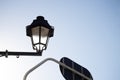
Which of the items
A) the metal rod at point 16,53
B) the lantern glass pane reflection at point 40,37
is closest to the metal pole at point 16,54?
the metal rod at point 16,53

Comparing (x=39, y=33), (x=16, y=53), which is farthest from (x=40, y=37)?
(x=16, y=53)

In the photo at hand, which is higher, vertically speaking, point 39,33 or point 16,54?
point 39,33

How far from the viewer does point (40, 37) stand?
3.84 metres

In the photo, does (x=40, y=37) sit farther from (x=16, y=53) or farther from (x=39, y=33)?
(x=16, y=53)

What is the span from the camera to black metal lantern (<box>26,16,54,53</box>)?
152 inches

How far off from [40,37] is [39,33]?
0.08 meters

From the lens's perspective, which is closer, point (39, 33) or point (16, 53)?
point (39, 33)

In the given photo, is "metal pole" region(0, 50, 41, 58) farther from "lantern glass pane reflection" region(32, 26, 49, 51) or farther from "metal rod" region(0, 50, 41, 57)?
"lantern glass pane reflection" region(32, 26, 49, 51)

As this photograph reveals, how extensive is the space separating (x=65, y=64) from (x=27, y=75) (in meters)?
0.47

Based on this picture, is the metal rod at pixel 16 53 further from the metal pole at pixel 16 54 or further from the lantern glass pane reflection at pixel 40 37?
the lantern glass pane reflection at pixel 40 37

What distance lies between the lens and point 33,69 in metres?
2.38

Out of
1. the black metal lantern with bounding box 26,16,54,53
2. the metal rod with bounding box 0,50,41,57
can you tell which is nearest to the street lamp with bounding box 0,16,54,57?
the black metal lantern with bounding box 26,16,54,53

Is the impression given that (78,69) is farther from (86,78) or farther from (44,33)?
(44,33)

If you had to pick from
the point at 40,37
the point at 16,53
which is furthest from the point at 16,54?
the point at 40,37
